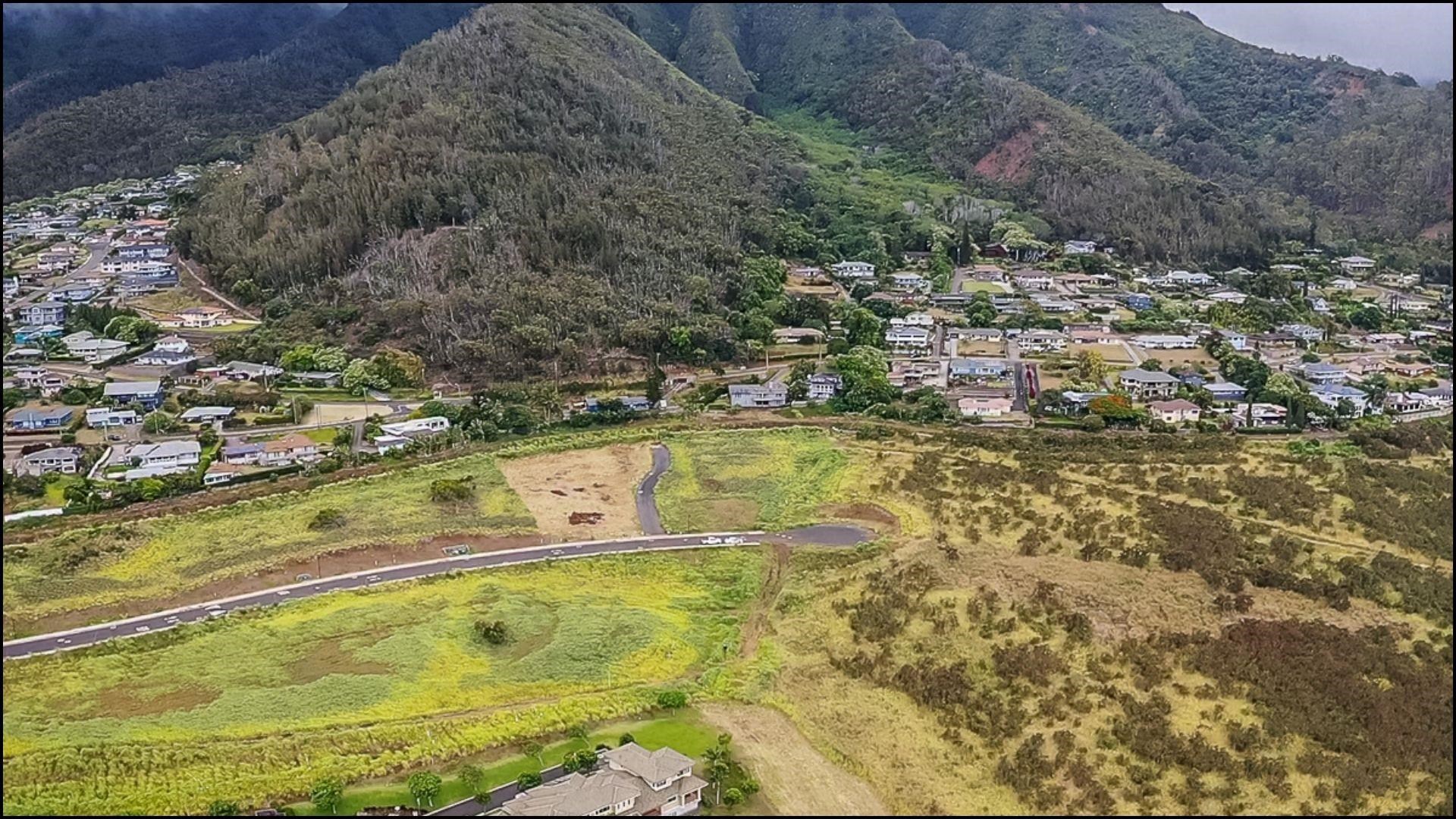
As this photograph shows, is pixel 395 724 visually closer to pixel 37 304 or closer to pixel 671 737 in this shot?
pixel 671 737

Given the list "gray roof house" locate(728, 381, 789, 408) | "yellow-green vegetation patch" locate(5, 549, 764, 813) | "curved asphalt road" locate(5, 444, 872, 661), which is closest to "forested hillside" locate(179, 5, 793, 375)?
"gray roof house" locate(728, 381, 789, 408)

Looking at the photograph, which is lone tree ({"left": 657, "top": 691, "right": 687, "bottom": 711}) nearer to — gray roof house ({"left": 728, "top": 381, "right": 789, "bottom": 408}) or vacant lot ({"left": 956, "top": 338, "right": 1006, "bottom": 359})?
gray roof house ({"left": 728, "top": 381, "right": 789, "bottom": 408})

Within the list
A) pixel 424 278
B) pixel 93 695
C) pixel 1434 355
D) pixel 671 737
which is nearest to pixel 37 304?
pixel 424 278

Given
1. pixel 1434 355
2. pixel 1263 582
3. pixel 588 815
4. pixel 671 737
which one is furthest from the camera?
pixel 1434 355

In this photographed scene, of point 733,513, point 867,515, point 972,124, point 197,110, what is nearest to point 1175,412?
point 867,515

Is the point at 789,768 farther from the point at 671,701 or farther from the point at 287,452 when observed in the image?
the point at 287,452
